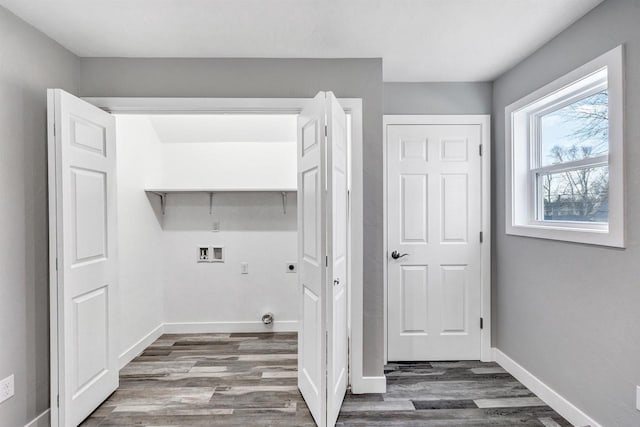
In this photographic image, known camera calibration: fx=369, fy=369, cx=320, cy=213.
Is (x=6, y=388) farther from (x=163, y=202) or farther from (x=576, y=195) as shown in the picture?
(x=576, y=195)

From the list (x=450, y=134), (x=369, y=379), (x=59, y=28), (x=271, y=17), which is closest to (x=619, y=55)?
(x=450, y=134)

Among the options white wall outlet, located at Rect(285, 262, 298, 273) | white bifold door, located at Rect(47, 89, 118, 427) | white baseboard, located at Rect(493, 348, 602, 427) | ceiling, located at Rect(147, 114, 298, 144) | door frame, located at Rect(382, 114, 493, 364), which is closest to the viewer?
white bifold door, located at Rect(47, 89, 118, 427)

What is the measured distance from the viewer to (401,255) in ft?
10.3

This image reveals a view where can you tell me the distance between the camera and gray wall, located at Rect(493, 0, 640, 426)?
1831 millimetres

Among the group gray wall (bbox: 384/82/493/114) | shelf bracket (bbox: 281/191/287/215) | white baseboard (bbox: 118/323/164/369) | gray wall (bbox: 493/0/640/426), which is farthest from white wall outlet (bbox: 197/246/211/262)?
gray wall (bbox: 493/0/640/426)

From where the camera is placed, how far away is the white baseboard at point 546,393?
7.17ft

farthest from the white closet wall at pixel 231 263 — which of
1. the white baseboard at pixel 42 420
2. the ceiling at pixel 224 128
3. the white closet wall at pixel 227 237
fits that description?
the white baseboard at pixel 42 420

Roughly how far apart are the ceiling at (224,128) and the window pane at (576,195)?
224cm

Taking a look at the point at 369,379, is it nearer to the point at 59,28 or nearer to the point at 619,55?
the point at 619,55

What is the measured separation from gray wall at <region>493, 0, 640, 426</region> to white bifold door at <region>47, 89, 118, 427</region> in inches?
118

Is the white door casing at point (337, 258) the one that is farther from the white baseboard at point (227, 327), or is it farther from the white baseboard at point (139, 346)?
the white baseboard at point (139, 346)

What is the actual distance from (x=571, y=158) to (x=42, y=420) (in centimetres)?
366

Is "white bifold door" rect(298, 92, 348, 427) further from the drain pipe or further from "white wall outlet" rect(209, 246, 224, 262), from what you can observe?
"white wall outlet" rect(209, 246, 224, 262)

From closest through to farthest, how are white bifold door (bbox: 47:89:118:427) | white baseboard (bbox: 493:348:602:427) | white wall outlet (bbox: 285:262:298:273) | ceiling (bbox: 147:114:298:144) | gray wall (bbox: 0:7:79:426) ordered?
gray wall (bbox: 0:7:79:426)
white bifold door (bbox: 47:89:118:427)
white baseboard (bbox: 493:348:602:427)
ceiling (bbox: 147:114:298:144)
white wall outlet (bbox: 285:262:298:273)
